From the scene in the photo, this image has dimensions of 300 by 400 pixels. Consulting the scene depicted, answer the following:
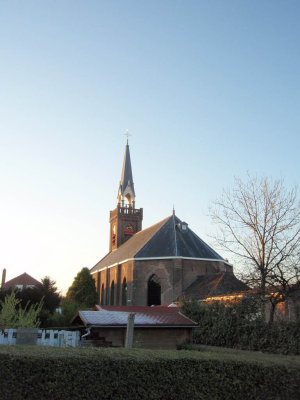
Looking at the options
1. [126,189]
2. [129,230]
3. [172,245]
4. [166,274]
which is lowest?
[166,274]

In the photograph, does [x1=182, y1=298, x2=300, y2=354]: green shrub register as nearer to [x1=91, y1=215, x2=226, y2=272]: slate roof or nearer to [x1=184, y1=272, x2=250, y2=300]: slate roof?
[x1=184, y1=272, x2=250, y2=300]: slate roof

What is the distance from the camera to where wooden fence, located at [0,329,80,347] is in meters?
13.2

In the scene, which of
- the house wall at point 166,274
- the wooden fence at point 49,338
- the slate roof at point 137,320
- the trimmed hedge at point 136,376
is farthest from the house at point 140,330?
the house wall at point 166,274

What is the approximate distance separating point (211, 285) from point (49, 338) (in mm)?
21342

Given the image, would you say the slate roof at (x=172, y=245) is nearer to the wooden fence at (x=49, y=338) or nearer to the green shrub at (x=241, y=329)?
the green shrub at (x=241, y=329)

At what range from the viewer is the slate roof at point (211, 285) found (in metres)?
30.2

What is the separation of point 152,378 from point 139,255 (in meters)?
32.2

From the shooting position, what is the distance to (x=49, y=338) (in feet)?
45.7

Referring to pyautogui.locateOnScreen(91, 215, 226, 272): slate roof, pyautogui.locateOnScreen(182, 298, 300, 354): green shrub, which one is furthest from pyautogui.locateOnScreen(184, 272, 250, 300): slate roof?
pyautogui.locateOnScreen(182, 298, 300, 354): green shrub

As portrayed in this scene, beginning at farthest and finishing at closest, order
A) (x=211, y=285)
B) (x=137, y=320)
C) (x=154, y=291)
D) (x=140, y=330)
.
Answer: (x=154, y=291) < (x=211, y=285) < (x=137, y=320) < (x=140, y=330)

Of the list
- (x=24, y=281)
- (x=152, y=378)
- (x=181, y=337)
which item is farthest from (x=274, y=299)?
(x=24, y=281)

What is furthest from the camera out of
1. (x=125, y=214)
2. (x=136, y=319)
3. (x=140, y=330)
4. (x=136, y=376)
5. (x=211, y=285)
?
(x=125, y=214)

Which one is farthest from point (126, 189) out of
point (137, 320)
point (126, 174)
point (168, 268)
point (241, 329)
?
point (137, 320)

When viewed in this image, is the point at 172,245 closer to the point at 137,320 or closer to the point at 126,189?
the point at 126,189
